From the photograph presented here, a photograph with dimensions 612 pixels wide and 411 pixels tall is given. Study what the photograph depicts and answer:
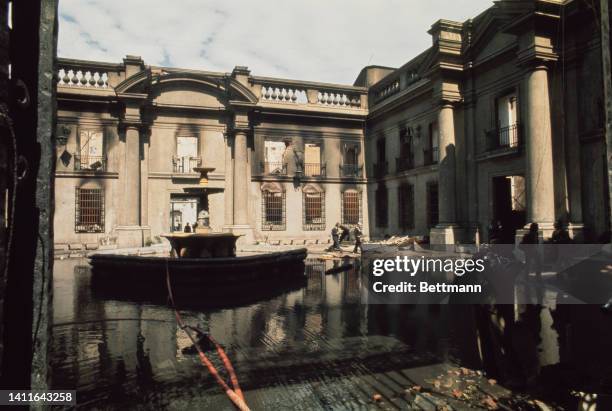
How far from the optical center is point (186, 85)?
67.9ft

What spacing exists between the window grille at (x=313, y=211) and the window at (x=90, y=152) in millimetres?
10959

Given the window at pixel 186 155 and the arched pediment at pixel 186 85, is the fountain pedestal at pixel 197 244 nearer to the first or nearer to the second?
the window at pixel 186 155

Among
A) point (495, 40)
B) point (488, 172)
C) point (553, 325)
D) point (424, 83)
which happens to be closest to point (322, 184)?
point (424, 83)

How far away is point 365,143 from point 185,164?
1093cm

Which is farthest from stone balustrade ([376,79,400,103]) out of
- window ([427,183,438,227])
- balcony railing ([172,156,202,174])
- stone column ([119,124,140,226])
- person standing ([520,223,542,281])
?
stone column ([119,124,140,226])

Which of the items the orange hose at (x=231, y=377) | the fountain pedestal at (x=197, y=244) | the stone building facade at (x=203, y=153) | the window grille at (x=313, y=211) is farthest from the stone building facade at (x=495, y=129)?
the fountain pedestal at (x=197, y=244)

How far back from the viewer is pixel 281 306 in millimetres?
7812

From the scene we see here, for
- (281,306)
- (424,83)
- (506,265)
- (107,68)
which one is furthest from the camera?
(107,68)

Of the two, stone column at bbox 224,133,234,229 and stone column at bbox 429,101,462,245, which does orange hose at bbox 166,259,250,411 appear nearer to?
stone column at bbox 429,101,462,245

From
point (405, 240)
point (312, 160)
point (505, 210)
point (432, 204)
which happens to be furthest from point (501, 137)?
point (312, 160)

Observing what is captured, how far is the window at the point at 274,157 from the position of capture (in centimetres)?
2234

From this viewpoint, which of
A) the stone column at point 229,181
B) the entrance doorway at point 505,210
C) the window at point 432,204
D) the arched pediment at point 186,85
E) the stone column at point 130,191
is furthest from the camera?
the stone column at point 229,181

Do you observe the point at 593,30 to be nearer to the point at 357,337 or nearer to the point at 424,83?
the point at 424,83

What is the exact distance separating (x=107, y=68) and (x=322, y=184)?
13.0m
